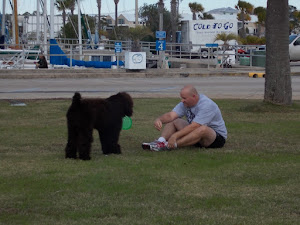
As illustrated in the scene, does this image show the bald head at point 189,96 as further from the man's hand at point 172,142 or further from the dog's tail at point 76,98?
the dog's tail at point 76,98

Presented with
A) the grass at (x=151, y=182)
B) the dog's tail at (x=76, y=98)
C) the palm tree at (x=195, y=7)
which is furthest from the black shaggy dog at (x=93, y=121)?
the palm tree at (x=195, y=7)

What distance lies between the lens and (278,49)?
12844mm

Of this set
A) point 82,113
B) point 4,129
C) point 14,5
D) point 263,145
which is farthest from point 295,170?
point 14,5

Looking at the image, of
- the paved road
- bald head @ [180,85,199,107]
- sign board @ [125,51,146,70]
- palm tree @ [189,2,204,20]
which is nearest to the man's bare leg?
bald head @ [180,85,199,107]

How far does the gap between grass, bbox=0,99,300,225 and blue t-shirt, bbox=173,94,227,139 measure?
38cm

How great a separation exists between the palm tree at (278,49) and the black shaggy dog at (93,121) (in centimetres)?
546

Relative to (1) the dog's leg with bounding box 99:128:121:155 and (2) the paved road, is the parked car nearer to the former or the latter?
(2) the paved road

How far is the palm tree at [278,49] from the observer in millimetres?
12859

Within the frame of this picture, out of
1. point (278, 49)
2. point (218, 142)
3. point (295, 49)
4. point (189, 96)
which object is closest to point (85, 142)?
point (189, 96)

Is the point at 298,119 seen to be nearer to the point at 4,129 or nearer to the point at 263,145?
the point at 263,145

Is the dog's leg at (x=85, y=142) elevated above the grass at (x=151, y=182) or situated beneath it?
elevated above

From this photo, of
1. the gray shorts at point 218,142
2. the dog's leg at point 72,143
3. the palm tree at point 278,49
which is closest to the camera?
the dog's leg at point 72,143

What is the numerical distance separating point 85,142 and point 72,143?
229 mm

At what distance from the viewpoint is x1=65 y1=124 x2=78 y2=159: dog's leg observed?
305 inches
